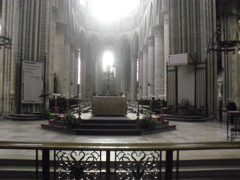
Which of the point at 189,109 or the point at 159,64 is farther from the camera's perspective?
the point at 159,64

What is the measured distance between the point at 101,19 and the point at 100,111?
125ft

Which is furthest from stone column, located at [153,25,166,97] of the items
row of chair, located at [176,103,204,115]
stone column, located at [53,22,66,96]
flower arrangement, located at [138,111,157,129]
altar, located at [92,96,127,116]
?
flower arrangement, located at [138,111,157,129]

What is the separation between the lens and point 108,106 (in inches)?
412

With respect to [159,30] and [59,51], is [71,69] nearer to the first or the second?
[59,51]

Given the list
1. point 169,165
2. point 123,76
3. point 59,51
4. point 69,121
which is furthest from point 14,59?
point 123,76

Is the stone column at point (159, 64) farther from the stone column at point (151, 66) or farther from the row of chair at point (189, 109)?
the row of chair at point (189, 109)

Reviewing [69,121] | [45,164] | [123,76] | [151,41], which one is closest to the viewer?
[45,164]

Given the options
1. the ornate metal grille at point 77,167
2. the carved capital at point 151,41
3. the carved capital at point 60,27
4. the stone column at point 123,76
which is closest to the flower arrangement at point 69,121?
the ornate metal grille at point 77,167

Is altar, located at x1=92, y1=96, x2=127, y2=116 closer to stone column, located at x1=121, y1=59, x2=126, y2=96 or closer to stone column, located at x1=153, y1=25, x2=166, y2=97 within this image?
stone column, located at x1=153, y1=25, x2=166, y2=97

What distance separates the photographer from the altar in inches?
409

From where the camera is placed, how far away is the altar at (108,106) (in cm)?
1038

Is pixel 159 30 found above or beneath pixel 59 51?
above

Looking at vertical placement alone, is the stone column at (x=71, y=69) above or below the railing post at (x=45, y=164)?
above

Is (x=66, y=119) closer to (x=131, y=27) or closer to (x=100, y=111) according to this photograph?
(x=100, y=111)
